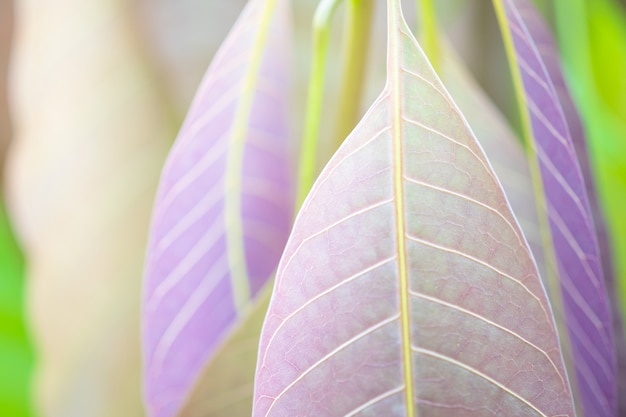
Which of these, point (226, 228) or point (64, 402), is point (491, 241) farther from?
point (64, 402)

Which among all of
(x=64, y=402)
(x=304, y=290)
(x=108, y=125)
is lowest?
(x=64, y=402)

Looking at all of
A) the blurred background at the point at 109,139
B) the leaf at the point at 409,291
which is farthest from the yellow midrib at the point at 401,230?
the blurred background at the point at 109,139

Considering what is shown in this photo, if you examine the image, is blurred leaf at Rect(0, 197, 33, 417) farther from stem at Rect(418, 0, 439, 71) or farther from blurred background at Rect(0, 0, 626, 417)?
stem at Rect(418, 0, 439, 71)

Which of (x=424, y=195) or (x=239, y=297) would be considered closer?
(x=424, y=195)

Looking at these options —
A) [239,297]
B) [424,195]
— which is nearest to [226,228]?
[239,297]

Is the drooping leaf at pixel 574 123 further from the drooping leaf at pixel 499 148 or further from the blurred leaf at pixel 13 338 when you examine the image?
the blurred leaf at pixel 13 338

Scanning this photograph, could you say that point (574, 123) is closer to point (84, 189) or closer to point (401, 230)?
point (401, 230)

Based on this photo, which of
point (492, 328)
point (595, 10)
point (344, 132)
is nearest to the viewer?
point (492, 328)

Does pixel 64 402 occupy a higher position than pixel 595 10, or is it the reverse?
pixel 595 10
